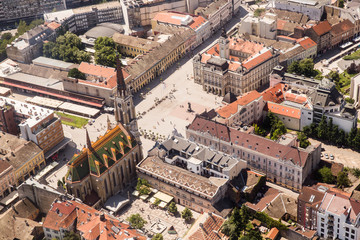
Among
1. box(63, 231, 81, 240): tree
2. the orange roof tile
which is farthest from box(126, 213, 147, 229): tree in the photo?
the orange roof tile

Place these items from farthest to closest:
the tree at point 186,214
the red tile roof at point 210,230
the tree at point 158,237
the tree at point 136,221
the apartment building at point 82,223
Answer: the tree at point 186,214
the tree at point 136,221
the tree at point 158,237
the red tile roof at point 210,230
the apartment building at point 82,223

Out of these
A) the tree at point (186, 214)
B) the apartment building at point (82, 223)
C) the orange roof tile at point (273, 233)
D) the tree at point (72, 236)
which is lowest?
the orange roof tile at point (273, 233)

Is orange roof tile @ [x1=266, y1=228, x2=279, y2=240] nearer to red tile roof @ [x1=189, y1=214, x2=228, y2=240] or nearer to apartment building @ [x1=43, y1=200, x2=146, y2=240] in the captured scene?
red tile roof @ [x1=189, y1=214, x2=228, y2=240]

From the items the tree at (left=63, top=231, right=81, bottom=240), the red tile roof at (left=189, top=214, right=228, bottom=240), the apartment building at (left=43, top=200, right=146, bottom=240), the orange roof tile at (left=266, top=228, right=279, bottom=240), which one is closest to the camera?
the apartment building at (left=43, top=200, right=146, bottom=240)

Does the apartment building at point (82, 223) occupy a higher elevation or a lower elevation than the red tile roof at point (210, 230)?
higher

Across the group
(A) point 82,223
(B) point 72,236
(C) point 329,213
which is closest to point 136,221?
(A) point 82,223

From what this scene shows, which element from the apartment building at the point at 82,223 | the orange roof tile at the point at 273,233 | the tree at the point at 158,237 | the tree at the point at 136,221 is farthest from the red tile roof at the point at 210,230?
the tree at the point at 136,221

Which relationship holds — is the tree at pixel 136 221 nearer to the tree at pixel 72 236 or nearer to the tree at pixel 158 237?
the tree at pixel 158 237

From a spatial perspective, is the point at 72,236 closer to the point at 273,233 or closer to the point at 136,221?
the point at 136,221
